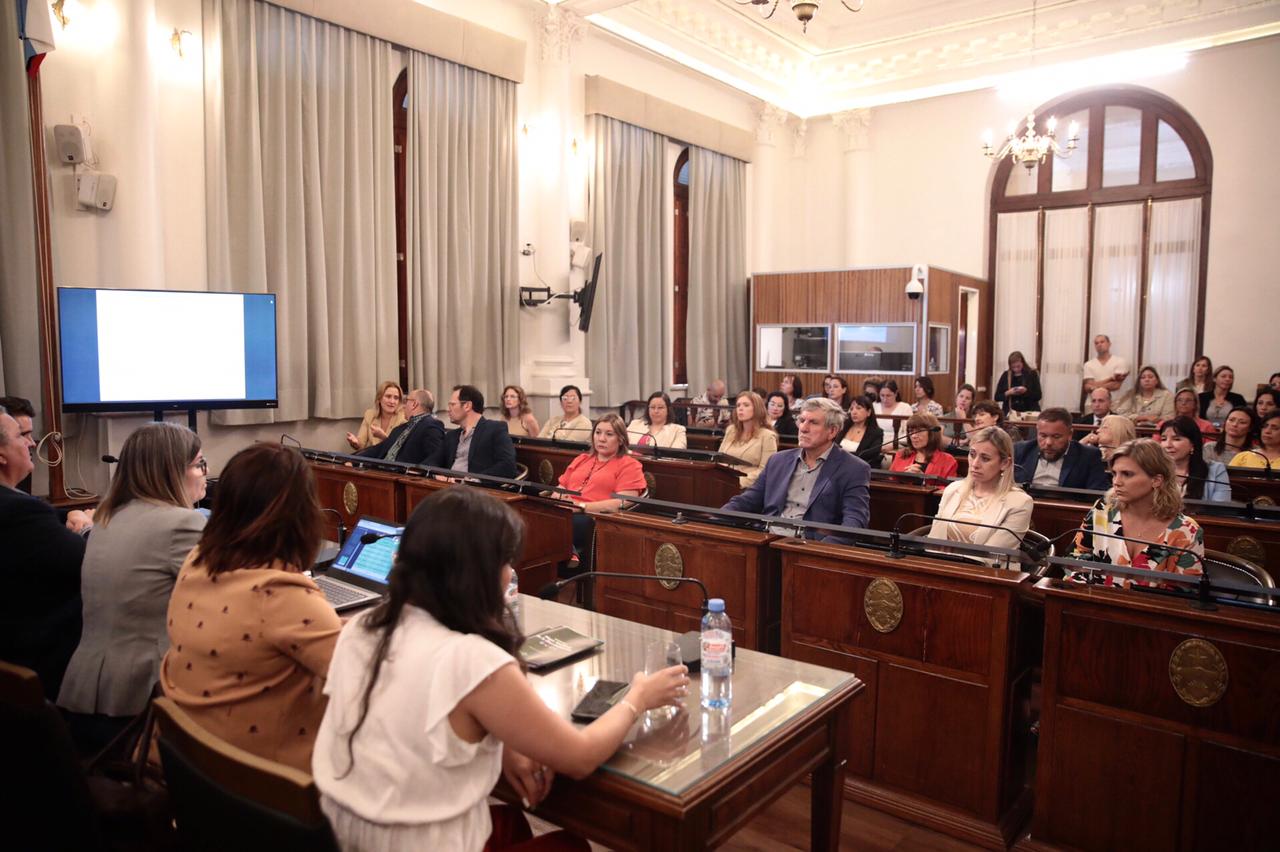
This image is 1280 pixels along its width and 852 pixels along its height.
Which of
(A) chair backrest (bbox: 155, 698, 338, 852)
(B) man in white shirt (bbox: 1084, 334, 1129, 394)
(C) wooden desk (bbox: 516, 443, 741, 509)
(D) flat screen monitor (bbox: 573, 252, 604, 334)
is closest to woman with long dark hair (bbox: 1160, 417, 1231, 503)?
(C) wooden desk (bbox: 516, 443, 741, 509)

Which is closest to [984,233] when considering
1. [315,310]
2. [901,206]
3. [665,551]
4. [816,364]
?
[901,206]

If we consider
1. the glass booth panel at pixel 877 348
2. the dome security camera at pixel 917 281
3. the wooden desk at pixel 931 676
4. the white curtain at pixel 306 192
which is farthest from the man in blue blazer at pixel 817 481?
the glass booth panel at pixel 877 348

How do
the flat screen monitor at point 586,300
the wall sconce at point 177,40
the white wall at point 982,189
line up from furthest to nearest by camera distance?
the white wall at point 982,189 → the flat screen monitor at point 586,300 → the wall sconce at point 177,40

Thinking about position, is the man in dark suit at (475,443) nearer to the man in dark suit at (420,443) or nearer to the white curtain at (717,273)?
the man in dark suit at (420,443)

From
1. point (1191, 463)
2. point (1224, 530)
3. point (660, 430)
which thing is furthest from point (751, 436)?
point (1224, 530)

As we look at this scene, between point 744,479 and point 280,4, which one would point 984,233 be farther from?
point 280,4

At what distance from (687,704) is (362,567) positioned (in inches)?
54.2

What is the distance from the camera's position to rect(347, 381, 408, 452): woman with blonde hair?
6.22 metres

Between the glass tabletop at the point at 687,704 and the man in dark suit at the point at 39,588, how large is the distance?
1205mm

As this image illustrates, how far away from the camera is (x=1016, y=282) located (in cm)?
1050

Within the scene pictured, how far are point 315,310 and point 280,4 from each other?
2.06 m

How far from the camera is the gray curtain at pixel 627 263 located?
28.3 ft

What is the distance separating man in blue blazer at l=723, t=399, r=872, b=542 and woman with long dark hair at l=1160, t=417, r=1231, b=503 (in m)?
1.66

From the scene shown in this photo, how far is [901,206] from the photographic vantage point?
1092cm
